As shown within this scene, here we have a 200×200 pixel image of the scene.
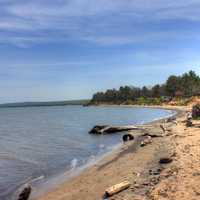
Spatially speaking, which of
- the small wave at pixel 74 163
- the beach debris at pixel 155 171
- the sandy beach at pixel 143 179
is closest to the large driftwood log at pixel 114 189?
the sandy beach at pixel 143 179

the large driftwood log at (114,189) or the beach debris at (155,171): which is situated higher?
the beach debris at (155,171)

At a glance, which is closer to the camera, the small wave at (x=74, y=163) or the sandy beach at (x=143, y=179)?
the sandy beach at (x=143, y=179)

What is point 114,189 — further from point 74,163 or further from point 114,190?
point 74,163

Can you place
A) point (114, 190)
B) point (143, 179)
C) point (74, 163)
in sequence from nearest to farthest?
point (114, 190) < point (143, 179) < point (74, 163)

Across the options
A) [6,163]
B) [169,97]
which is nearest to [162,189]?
[6,163]

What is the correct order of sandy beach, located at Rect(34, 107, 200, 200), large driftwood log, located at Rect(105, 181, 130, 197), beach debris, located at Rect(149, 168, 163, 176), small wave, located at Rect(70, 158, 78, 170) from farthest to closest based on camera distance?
small wave, located at Rect(70, 158, 78, 170) → beach debris, located at Rect(149, 168, 163, 176) → large driftwood log, located at Rect(105, 181, 130, 197) → sandy beach, located at Rect(34, 107, 200, 200)

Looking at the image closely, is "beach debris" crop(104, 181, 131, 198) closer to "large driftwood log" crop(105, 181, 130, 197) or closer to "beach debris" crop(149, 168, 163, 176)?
"large driftwood log" crop(105, 181, 130, 197)

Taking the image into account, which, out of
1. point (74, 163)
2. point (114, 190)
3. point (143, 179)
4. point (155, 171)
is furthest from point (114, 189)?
point (74, 163)

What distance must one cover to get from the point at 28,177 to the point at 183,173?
11.6m

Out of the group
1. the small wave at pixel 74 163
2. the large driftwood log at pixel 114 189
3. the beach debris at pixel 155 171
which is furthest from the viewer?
the small wave at pixel 74 163

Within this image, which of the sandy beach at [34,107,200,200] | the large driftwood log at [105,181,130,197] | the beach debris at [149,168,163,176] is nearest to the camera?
the sandy beach at [34,107,200,200]

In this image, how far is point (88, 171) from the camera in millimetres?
22969

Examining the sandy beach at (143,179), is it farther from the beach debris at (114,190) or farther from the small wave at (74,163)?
the small wave at (74,163)

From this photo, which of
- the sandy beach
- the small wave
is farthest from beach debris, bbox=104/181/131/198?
the small wave
